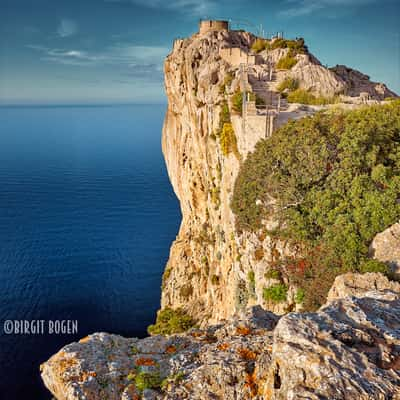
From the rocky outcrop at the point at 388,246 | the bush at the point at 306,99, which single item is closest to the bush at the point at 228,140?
the bush at the point at 306,99

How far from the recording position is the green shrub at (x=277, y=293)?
15.6 metres

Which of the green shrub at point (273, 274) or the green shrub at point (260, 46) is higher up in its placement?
the green shrub at point (260, 46)

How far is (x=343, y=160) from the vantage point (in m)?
16.7

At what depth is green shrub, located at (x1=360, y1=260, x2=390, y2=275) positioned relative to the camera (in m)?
12.6

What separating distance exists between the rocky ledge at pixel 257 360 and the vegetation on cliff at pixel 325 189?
19.7ft

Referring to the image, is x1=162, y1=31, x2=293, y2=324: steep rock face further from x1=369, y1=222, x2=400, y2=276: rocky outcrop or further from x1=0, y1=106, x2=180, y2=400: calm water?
x1=0, y1=106, x2=180, y2=400: calm water

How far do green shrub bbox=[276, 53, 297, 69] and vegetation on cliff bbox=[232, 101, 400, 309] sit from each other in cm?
1097

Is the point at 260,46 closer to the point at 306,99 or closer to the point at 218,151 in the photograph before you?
the point at 306,99

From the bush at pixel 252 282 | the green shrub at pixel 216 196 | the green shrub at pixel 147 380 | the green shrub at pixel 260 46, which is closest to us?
the green shrub at pixel 147 380

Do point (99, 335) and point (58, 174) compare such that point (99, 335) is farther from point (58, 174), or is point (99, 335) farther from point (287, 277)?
point (58, 174)

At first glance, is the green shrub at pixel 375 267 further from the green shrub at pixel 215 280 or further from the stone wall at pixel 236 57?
the stone wall at pixel 236 57

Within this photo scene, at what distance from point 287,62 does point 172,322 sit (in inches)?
1054

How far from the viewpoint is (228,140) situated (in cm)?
2480

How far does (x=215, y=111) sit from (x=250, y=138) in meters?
7.28
